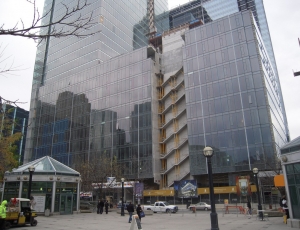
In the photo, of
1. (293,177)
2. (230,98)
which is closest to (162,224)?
(293,177)

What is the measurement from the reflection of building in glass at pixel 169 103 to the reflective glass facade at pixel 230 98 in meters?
0.17

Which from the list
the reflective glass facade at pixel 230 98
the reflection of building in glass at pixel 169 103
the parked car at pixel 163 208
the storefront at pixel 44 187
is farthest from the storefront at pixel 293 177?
the reflective glass facade at pixel 230 98

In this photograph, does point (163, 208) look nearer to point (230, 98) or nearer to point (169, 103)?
point (230, 98)

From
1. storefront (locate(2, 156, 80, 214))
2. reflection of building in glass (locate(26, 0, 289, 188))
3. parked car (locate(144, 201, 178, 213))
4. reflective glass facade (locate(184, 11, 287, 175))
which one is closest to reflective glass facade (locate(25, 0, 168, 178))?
reflection of building in glass (locate(26, 0, 289, 188))

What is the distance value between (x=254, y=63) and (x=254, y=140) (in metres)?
13.7

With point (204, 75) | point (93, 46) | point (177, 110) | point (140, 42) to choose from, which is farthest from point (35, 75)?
point (204, 75)

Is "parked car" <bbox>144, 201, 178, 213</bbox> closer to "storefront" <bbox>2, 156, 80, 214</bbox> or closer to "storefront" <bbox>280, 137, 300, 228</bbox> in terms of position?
"storefront" <bbox>2, 156, 80, 214</bbox>

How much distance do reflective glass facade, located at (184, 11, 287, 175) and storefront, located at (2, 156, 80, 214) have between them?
2552 centimetres

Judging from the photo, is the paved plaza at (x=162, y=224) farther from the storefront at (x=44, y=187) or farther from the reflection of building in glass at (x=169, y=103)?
the reflection of building in glass at (x=169, y=103)

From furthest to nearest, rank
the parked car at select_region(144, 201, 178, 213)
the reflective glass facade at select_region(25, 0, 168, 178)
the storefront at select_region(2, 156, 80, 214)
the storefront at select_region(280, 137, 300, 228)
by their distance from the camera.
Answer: the reflective glass facade at select_region(25, 0, 168, 178), the parked car at select_region(144, 201, 178, 213), the storefront at select_region(2, 156, 80, 214), the storefront at select_region(280, 137, 300, 228)

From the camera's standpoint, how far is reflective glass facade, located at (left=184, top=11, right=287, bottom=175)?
44500 mm

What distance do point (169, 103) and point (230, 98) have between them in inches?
591

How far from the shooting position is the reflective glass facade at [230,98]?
4450 centimetres

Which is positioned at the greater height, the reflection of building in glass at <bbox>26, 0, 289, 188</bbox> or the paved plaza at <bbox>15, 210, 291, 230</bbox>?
the reflection of building in glass at <bbox>26, 0, 289, 188</bbox>
